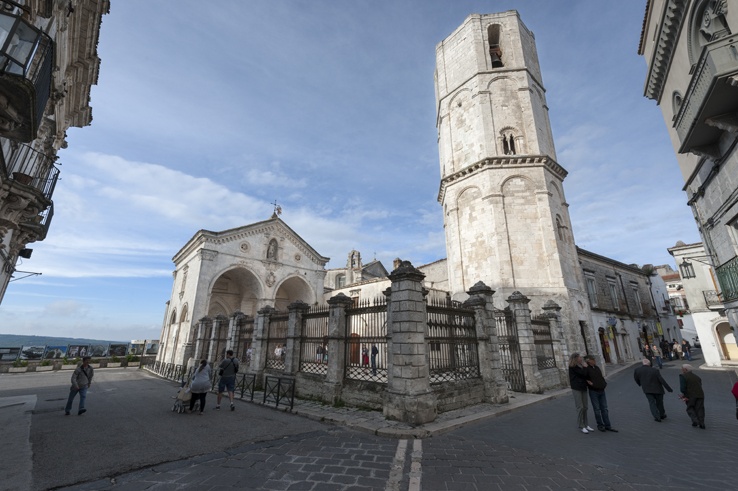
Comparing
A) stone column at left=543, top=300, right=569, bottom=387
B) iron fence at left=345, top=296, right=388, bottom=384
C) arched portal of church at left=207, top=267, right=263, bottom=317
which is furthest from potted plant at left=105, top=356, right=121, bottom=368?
stone column at left=543, top=300, right=569, bottom=387

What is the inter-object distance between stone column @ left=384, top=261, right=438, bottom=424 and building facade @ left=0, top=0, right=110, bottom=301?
7.52m

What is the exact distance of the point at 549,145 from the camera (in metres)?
20.6

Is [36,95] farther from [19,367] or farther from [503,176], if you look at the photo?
[19,367]

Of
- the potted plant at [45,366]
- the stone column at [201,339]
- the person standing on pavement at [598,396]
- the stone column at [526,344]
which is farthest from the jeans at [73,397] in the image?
the potted plant at [45,366]

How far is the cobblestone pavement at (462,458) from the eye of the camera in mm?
4254

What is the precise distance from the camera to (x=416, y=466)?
491 centimetres

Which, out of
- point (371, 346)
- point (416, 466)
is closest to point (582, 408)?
point (416, 466)

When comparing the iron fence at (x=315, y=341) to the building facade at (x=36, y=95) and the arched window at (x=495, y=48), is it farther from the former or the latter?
the arched window at (x=495, y=48)

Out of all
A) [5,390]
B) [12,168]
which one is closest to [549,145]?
[12,168]

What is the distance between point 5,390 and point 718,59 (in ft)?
89.6

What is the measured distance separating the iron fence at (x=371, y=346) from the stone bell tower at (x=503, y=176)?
9.90 meters

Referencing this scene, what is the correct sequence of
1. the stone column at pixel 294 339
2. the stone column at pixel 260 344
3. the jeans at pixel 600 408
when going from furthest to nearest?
the stone column at pixel 260 344, the stone column at pixel 294 339, the jeans at pixel 600 408

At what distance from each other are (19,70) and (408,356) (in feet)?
28.1

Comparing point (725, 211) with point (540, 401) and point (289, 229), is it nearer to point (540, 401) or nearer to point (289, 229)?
point (540, 401)
